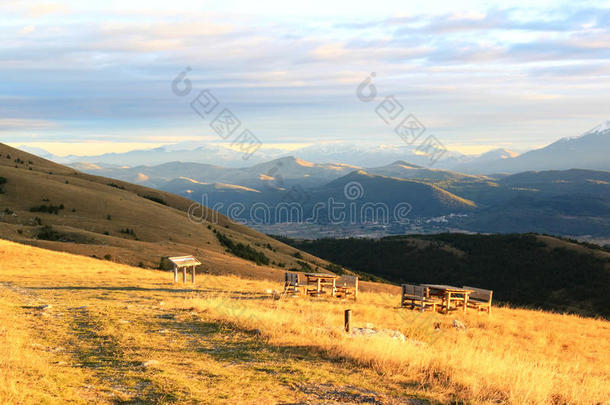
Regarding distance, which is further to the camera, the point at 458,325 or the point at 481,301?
the point at 481,301

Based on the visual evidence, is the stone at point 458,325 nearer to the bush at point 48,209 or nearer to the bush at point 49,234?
the bush at point 49,234

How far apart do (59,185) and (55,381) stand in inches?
1942

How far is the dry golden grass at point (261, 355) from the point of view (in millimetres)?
8250

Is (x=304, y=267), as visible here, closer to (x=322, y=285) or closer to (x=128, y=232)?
(x=128, y=232)

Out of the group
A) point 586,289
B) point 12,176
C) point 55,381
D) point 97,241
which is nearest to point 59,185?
point 12,176

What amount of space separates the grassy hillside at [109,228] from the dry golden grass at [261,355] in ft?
47.5

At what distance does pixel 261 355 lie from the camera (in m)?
10.7

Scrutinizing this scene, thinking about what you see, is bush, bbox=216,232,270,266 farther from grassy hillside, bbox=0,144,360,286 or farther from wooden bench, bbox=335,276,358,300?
wooden bench, bbox=335,276,358,300

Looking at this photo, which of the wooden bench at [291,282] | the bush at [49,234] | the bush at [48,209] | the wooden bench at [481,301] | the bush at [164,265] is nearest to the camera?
the wooden bench at [481,301]

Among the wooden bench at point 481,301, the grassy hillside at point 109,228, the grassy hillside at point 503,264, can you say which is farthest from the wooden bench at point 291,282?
the grassy hillside at point 503,264

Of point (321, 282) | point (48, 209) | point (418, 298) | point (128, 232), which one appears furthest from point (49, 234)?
point (418, 298)

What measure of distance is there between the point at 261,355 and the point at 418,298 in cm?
1226

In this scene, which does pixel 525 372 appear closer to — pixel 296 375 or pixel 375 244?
pixel 296 375

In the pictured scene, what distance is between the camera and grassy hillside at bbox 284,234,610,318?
173 feet
